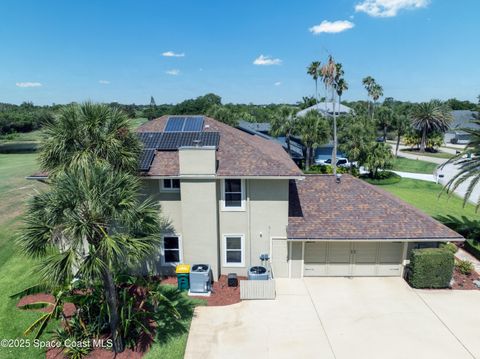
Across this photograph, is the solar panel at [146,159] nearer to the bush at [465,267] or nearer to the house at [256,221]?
the house at [256,221]

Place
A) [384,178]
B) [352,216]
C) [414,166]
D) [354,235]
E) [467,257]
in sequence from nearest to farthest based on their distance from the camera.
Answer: [354,235], [352,216], [467,257], [384,178], [414,166]

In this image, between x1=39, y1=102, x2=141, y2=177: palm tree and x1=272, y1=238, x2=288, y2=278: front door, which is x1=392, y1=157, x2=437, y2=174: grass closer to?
x1=272, y1=238, x2=288, y2=278: front door

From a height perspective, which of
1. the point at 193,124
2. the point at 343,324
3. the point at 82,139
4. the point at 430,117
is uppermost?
the point at 430,117

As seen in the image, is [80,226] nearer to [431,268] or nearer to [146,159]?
[146,159]

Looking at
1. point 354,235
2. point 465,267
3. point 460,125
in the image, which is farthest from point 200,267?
point 460,125

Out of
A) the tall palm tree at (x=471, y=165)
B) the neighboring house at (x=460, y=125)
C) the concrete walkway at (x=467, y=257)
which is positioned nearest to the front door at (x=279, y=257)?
the tall palm tree at (x=471, y=165)

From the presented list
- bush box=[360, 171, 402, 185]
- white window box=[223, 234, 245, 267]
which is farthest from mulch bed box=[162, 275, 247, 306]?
bush box=[360, 171, 402, 185]

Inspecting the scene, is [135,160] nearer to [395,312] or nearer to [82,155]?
[82,155]
